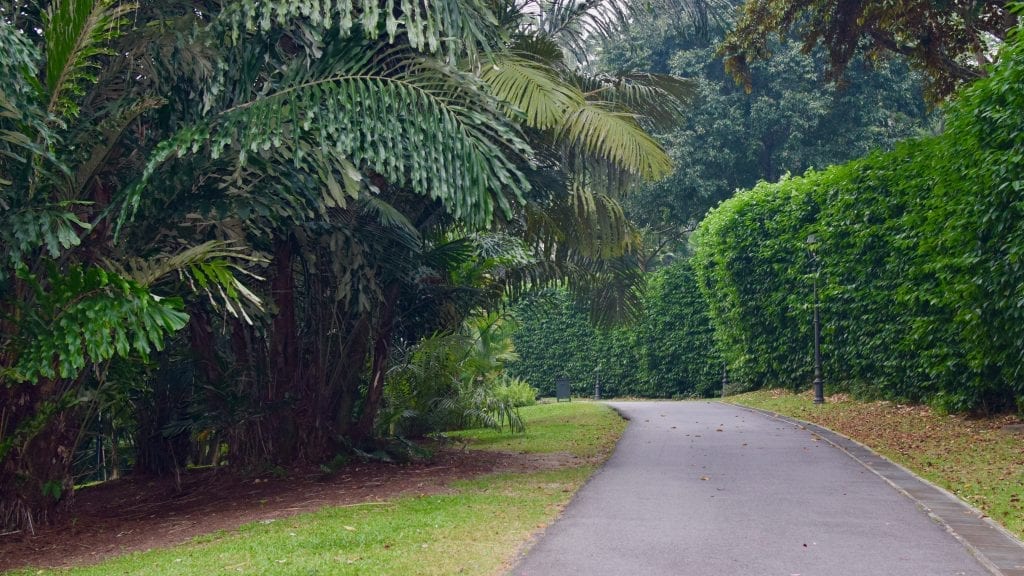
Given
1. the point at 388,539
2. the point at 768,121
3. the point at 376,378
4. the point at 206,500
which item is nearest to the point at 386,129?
the point at 388,539

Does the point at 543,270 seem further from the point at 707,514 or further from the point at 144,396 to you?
the point at 707,514

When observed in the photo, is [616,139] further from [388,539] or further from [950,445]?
[950,445]

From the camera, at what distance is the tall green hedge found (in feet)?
35.0

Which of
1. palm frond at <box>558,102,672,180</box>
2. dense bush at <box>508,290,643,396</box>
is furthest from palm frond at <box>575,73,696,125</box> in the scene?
dense bush at <box>508,290,643,396</box>

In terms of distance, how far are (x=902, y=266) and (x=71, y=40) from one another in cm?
1179

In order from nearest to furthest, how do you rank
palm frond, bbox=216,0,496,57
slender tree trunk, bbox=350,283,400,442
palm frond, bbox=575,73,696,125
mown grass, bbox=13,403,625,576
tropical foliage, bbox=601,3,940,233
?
mown grass, bbox=13,403,625,576 → palm frond, bbox=216,0,496,57 → slender tree trunk, bbox=350,283,400,442 → palm frond, bbox=575,73,696,125 → tropical foliage, bbox=601,3,940,233

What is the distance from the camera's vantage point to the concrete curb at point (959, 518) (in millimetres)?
5938

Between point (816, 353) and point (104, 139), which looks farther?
point (816, 353)

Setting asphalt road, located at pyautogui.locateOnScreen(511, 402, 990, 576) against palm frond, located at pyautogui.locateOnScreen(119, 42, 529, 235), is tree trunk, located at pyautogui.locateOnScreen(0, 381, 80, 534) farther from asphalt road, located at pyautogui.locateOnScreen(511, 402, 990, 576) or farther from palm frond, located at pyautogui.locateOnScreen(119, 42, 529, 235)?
→ asphalt road, located at pyautogui.locateOnScreen(511, 402, 990, 576)

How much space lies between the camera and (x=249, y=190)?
8.34 meters

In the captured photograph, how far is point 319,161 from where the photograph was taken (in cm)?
805

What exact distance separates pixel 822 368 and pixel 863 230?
161 inches

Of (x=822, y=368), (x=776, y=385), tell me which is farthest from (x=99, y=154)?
(x=776, y=385)

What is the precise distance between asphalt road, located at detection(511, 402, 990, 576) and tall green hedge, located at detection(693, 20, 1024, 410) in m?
2.47
